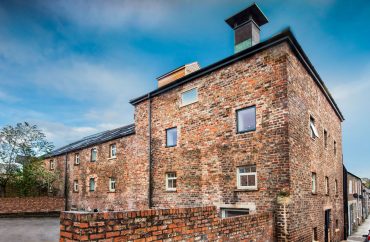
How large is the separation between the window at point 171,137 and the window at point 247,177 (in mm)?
4449

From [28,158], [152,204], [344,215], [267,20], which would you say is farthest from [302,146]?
[28,158]

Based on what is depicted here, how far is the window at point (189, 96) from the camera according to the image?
1423cm

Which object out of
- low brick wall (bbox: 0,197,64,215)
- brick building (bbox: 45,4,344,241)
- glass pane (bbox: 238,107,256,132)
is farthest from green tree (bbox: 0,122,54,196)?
glass pane (bbox: 238,107,256,132)

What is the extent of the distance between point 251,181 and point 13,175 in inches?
947

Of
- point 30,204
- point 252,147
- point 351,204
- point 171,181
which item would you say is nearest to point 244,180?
point 252,147

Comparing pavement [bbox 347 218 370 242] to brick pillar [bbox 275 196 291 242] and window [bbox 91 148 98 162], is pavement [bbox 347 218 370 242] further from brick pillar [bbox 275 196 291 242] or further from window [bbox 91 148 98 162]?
window [bbox 91 148 98 162]

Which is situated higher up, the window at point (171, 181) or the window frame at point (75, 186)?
the window at point (171, 181)

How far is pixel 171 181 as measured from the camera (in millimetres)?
14938

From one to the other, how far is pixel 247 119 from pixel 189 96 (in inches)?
153

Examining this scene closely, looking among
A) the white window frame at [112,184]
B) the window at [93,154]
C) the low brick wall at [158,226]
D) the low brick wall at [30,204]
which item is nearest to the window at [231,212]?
the low brick wall at [158,226]

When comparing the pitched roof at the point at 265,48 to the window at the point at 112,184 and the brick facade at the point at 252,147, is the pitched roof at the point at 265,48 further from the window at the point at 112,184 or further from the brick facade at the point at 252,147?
the window at the point at 112,184

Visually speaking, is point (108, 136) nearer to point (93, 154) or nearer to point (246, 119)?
point (93, 154)

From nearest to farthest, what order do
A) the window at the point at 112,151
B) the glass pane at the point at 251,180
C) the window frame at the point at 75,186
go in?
the glass pane at the point at 251,180 < the window at the point at 112,151 < the window frame at the point at 75,186

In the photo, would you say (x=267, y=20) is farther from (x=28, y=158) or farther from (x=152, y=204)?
(x=28, y=158)
